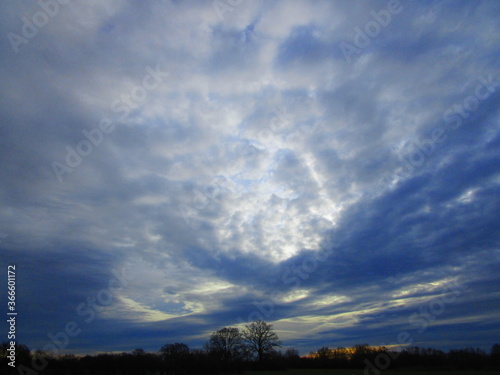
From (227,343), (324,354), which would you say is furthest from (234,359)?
(324,354)

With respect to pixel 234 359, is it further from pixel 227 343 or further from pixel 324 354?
pixel 324 354

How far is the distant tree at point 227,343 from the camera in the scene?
107 m

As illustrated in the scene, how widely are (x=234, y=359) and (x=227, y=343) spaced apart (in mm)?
12391

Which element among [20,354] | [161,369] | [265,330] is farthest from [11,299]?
[265,330]

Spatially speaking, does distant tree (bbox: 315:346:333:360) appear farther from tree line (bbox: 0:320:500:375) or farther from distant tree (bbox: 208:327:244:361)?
distant tree (bbox: 208:327:244:361)

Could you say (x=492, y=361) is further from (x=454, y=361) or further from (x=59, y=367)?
(x=59, y=367)

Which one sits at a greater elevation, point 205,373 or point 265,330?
point 265,330

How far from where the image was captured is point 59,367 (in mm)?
42375

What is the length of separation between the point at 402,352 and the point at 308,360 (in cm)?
3806

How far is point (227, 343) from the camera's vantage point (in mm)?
111500

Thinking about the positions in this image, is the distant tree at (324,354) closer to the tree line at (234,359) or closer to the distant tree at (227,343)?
the tree line at (234,359)

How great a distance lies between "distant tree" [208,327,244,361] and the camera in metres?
107

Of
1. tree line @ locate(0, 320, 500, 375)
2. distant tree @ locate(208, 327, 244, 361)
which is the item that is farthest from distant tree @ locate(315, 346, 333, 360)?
distant tree @ locate(208, 327, 244, 361)

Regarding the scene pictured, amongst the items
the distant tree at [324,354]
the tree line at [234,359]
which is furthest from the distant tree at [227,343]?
the distant tree at [324,354]
